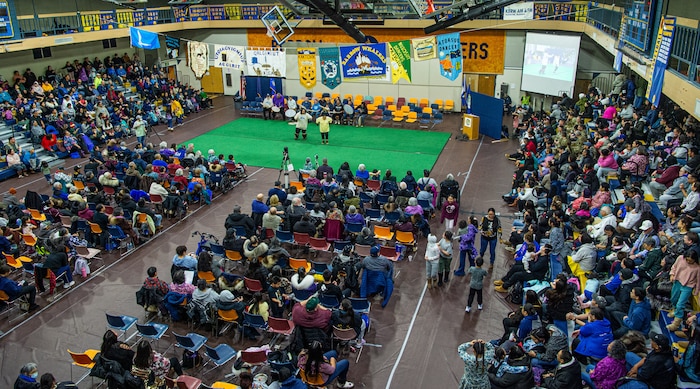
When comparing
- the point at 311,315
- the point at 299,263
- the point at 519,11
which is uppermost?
the point at 519,11

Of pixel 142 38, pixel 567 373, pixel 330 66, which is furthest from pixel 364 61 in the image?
pixel 567 373

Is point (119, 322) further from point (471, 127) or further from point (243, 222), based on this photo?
point (471, 127)

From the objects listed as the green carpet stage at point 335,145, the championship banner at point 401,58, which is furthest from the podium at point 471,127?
the championship banner at point 401,58

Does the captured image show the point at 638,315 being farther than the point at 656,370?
Yes

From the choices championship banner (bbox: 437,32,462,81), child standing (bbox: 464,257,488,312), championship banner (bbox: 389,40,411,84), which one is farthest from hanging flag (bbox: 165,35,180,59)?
child standing (bbox: 464,257,488,312)

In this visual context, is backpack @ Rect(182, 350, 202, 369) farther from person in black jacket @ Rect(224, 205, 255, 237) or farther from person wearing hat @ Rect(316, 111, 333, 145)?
person wearing hat @ Rect(316, 111, 333, 145)

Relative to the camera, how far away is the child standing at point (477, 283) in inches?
404

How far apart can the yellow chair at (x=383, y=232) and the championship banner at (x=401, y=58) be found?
769 centimetres

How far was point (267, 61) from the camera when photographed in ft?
76.4

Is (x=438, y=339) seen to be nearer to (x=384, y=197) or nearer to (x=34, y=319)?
(x=384, y=197)

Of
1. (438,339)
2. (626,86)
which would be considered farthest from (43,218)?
(626,86)

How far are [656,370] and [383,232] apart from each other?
7010 millimetres

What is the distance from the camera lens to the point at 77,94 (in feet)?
79.0

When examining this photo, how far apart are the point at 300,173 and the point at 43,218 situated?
717 centimetres
